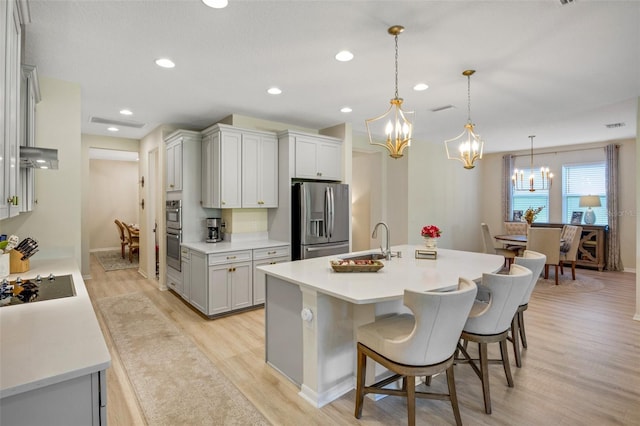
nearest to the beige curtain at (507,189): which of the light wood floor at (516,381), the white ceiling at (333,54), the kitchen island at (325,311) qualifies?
the white ceiling at (333,54)

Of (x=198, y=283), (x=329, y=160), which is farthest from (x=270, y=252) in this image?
(x=329, y=160)

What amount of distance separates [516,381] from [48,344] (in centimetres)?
293

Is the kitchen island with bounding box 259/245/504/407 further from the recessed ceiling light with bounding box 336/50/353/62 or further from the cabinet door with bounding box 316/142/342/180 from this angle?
the cabinet door with bounding box 316/142/342/180

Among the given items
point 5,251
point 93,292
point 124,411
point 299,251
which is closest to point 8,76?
point 5,251

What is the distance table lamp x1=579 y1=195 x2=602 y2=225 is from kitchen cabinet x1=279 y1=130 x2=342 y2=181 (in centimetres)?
512

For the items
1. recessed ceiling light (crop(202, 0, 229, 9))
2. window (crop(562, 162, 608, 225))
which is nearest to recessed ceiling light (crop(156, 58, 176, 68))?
recessed ceiling light (crop(202, 0, 229, 9))

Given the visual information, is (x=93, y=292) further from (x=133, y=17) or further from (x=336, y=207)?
(x=133, y=17)

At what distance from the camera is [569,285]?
18.1 ft

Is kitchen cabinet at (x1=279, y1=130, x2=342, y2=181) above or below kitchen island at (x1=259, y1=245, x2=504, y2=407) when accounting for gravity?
above

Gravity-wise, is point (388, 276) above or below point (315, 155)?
below

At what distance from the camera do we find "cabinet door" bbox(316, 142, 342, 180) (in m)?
4.88

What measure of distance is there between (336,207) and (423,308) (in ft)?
10.2

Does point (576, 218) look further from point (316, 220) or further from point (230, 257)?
point (230, 257)

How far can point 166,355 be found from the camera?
2.98 metres
